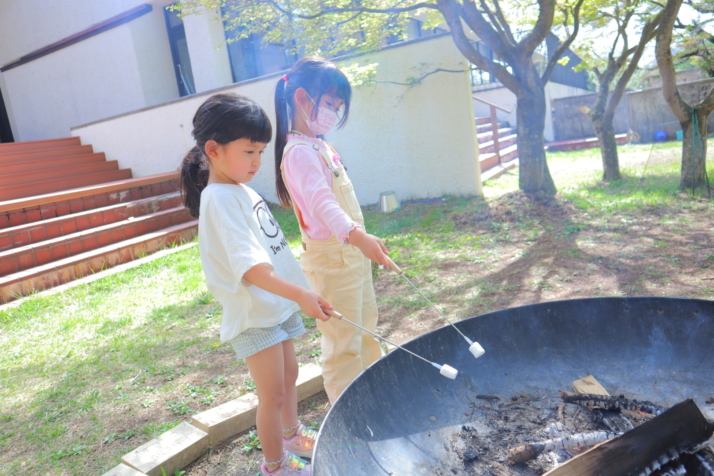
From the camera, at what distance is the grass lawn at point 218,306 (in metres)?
2.54

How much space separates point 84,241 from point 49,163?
3.12 metres

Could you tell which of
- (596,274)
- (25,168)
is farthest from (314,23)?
(596,274)

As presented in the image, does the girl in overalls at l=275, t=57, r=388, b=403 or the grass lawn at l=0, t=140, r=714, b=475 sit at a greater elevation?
the girl in overalls at l=275, t=57, r=388, b=403

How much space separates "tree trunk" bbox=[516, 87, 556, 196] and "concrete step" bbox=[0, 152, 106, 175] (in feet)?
24.0

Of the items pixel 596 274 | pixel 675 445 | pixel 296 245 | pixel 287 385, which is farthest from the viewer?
pixel 296 245

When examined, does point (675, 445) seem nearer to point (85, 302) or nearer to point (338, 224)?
point (338, 224)

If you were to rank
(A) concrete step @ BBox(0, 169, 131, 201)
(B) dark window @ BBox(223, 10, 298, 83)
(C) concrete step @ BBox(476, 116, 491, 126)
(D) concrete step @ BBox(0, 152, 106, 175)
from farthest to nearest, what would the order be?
(C) concrete step @ BBox(476, 116, 491, 126) < (B) dark window @ BBox(223, 10, 298, 83) < (D) concrete step @ BBox(0, 152, 106, 175) < (A) concrete step @ BBox(0, 169, 131, 201)

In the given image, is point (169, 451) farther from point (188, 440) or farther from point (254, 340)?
point (254, 340)

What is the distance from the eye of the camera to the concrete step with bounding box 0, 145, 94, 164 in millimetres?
8078

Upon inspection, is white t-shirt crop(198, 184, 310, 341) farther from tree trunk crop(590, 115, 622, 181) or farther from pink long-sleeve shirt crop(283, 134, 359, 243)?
tree trunk crop(590, 115, 622, 181)

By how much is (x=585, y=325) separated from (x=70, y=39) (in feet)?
40.3

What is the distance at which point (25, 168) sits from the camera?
790cm

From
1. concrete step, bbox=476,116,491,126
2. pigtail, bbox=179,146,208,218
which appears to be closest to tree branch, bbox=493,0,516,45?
concrete step, bbox=476,116,491,126

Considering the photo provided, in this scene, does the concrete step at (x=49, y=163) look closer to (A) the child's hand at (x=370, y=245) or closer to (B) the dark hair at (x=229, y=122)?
(B) the dark hair at (x=229, y=122)
